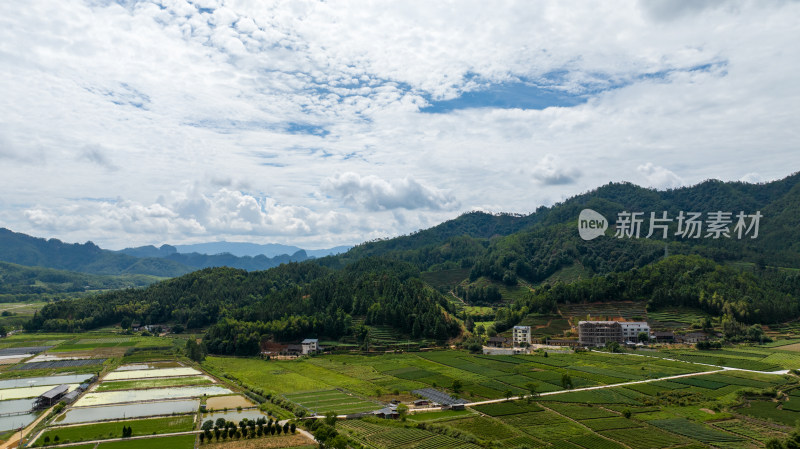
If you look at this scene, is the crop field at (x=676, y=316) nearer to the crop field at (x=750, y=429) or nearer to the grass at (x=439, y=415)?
the crop field at (x=750, y=429)

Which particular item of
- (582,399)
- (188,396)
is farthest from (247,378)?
(582,399)

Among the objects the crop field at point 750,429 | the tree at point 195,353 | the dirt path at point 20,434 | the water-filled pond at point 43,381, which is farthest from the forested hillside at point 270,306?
the crop field at point 750,429

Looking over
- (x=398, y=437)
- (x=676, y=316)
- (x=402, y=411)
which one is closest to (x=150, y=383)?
(x=402, y=411)

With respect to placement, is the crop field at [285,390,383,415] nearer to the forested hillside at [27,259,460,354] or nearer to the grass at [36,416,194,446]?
the grass at [36,416,194,446]

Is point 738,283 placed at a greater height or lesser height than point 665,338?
greater

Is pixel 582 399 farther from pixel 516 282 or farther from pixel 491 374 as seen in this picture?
pixel 516 282

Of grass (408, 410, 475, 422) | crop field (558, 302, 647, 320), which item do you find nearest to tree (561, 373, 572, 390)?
grass (408, 410, 475, 422)
